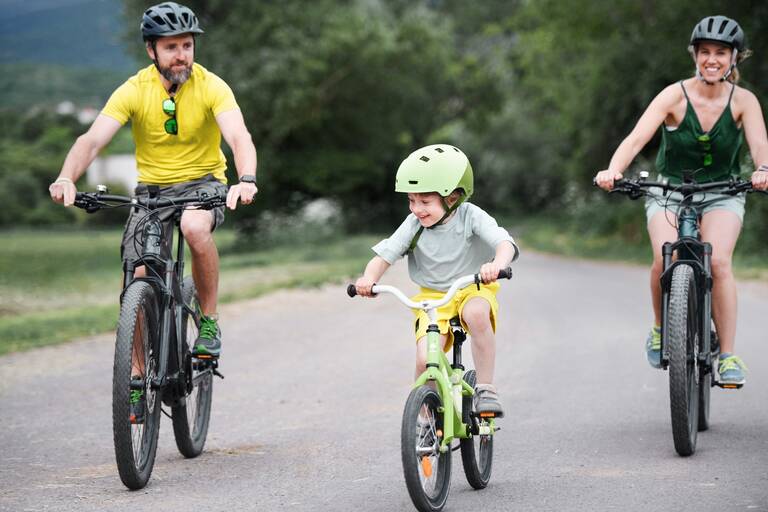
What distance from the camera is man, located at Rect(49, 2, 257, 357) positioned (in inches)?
255

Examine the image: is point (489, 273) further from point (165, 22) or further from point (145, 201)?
point (165, 22)

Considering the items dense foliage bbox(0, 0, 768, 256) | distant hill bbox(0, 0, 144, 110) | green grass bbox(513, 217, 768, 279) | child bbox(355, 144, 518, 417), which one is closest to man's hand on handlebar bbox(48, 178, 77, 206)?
child bbox(355, 144, 518, 417)

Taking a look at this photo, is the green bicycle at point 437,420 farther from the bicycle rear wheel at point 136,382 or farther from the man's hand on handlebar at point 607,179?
the man's hand on handlebar at point 607,179

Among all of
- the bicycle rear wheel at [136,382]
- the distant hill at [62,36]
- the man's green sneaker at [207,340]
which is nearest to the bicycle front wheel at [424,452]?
the bicycle rear wheel at [136,382]

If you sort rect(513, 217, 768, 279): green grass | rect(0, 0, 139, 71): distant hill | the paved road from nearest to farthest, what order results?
the paved road
rect(0, 0, 139, 71): distant hill
rect(513, 217, 768, 279): green grass

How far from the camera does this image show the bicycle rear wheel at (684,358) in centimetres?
622

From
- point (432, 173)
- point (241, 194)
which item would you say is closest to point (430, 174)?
point (432, 173)

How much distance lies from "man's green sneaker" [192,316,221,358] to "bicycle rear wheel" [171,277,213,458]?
4cm

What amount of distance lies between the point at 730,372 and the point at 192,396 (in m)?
3.05

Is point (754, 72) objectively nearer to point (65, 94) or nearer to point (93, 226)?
point (65, 94)

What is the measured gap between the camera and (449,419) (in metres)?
5.30

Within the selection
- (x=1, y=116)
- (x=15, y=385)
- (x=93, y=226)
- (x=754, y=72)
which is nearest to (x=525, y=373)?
(x=15, y=385)

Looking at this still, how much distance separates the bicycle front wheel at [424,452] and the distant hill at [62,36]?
6673 millimetres

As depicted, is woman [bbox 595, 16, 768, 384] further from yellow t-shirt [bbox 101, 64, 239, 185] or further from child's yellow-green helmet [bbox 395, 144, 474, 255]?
yellow t-shirt [bbox 101, 64, 239, 185]
